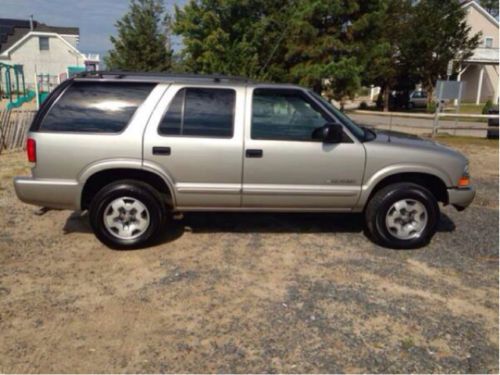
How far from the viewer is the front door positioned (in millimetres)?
4434

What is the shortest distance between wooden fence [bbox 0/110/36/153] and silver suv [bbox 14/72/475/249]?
7186 mm

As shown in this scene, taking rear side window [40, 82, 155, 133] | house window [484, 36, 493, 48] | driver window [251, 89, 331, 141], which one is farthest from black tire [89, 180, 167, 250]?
house window [484, 36, 493, 48]

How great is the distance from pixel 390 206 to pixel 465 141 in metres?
11.3

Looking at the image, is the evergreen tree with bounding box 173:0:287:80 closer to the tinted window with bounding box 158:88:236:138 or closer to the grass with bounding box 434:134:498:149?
the tinted window with bounding box 158:88:236:138

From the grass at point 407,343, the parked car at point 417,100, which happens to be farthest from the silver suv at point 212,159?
the parked car at point 417,100

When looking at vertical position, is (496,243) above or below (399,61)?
below

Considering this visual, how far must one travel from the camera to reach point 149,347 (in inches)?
113

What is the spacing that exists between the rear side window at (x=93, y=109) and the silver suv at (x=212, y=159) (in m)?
0.01

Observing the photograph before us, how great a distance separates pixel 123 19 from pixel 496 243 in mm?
17630

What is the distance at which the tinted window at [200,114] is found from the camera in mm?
4371

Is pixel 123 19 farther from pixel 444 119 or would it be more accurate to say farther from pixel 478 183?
pixel 444 119

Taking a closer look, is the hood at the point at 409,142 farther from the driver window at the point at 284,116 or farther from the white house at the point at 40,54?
the white house at the point at 40,54

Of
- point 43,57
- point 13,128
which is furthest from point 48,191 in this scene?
point 43,57

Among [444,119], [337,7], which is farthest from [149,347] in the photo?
[444,119]
